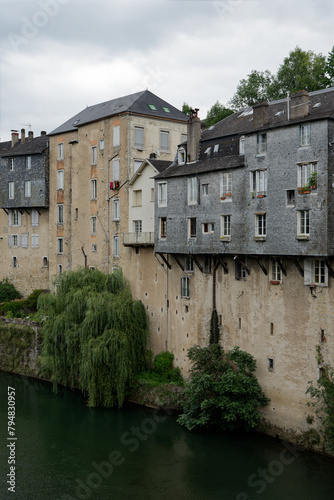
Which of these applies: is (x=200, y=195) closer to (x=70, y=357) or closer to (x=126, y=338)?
(x=126, y=338)

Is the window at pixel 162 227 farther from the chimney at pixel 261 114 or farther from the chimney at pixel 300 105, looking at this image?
the chimney at pixel 300 105

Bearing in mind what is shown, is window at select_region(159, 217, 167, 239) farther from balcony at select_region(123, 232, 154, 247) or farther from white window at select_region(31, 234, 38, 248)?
white window at select_region(31, 234, 38, 248)

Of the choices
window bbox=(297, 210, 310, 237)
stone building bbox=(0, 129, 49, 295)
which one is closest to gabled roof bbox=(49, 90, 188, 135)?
stone building bbox=(0, 129, 49, 295)

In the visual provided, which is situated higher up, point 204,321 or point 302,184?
point 302,184

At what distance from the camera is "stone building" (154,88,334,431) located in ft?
87.2

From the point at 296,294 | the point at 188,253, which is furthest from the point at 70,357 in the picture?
the point at 296,294

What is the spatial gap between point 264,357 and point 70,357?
12587 mm

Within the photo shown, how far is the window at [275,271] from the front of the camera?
29.1 m

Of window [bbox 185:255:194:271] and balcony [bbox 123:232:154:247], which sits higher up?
balcony [bbox 123:232:154:247]

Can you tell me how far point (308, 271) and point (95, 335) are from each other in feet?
46.4

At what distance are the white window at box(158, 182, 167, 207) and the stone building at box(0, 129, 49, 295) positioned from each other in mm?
18861

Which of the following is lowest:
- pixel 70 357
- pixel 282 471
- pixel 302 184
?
pixel 282 471

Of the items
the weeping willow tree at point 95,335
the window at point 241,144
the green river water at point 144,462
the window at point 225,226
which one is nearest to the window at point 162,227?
the weeping willow tree at point 95,335

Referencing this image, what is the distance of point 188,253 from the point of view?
3353 cm
